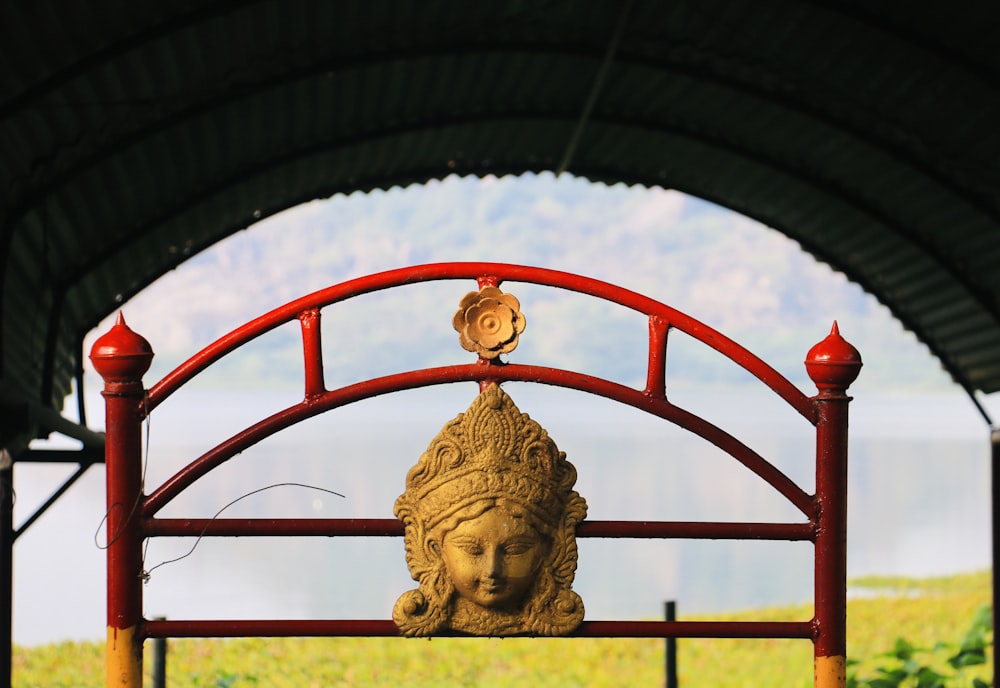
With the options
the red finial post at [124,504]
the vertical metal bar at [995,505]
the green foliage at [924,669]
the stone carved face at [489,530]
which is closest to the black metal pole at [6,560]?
the red finial post at [124,504]

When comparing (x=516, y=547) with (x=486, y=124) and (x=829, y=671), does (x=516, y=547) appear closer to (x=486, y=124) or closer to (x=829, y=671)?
(x=829, y=671)

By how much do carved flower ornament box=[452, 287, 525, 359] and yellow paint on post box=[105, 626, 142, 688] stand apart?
1.24 meters

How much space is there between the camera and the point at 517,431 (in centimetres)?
334

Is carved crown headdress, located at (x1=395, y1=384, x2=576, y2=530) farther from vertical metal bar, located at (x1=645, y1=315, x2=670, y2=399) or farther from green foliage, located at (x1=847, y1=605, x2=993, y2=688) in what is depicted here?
green foliage, located at (x1=847, y1=605, x2=993, y2=688)

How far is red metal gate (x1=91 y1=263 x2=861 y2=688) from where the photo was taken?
325cm

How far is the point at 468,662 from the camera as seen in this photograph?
12.4 meters

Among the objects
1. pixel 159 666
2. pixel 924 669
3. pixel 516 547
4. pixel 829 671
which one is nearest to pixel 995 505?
pixel 924 669

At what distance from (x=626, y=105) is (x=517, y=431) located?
4.99m

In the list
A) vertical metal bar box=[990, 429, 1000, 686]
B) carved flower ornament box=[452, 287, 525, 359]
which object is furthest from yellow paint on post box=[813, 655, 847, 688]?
vertical metal bar box=[990, 429, 1000, 686]

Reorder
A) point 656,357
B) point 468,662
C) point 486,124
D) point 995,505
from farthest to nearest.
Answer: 1. point 468,662
2. point 486,124
3. point 995,505
4. point 656,357

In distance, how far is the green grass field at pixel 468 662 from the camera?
11.6 m

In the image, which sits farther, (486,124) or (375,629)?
(486,124)

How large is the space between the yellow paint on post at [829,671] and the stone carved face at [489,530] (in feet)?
2.34

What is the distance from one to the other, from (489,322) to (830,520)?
1146mm
